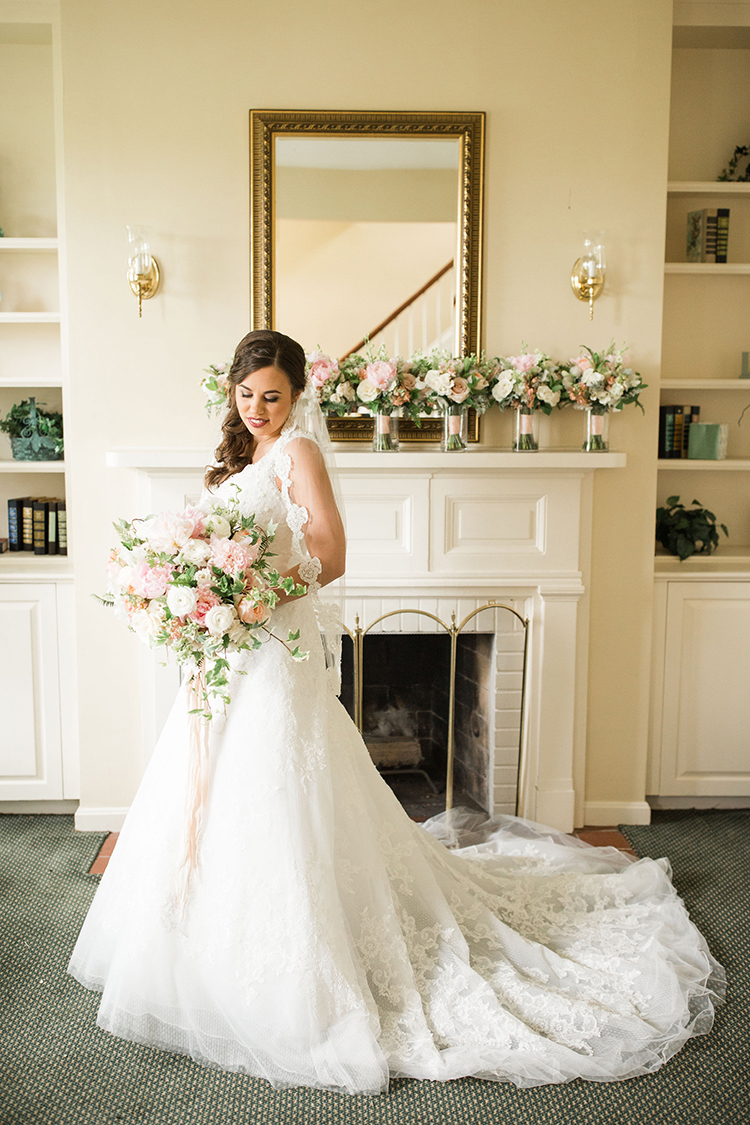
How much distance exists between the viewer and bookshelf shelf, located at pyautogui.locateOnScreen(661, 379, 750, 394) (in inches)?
137

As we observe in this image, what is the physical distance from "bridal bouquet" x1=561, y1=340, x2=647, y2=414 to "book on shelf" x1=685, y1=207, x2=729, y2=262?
0.72 meters

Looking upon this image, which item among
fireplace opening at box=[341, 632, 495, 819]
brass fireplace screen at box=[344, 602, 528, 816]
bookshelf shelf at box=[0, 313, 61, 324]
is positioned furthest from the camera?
fireplace opening at box=[341, 632, 495, 819]

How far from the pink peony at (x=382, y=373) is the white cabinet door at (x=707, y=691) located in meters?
1.46

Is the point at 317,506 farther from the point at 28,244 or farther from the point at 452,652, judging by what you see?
the point at 28,244

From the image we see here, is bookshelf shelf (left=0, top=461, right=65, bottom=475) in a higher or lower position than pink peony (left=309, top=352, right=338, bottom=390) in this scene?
lower

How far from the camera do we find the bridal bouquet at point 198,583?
1.86 meters

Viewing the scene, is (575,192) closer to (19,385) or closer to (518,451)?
(518,451)

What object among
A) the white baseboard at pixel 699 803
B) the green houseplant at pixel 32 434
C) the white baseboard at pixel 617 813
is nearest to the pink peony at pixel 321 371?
the green houseplant at pixel 32 434

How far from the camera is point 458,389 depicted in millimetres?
3123

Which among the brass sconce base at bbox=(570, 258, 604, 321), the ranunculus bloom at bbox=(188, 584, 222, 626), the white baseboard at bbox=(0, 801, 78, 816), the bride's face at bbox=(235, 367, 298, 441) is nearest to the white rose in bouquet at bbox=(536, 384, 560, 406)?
the brass sconce base at bbox=(570, 258, 604, 321)

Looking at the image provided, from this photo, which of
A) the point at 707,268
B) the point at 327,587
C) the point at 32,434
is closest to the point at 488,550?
the point at 327,587

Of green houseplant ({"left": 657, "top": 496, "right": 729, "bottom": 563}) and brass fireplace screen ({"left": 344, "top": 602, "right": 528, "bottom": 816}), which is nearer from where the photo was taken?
brass fireplace screen ({"left": 344, "top": 602, "right": 528, "bottom": 816})

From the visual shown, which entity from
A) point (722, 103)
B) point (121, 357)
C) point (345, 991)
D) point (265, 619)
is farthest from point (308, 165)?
point (345, 991)

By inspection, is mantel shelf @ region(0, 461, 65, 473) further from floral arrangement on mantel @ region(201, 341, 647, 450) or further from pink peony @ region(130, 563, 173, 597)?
pink peony @ region(130, 563, 173, 597)
